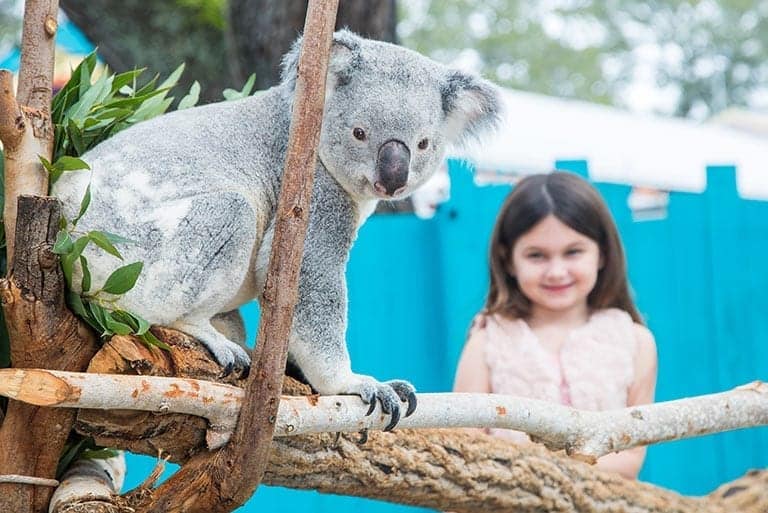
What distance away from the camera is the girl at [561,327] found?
2828 millimetres

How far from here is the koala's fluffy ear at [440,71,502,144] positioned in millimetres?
2090

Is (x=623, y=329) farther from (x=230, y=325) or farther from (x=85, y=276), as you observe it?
(x=85, y=276)

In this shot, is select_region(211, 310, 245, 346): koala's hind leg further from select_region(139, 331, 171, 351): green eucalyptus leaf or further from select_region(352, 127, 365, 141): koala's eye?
select_region(352, 127, 365, 141): koala's eye

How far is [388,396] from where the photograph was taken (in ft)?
5.97

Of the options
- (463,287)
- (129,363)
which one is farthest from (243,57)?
(129,363)

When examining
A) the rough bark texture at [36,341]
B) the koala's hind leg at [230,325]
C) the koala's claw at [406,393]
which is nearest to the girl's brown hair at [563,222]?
the koala's hind leg at [230,325]

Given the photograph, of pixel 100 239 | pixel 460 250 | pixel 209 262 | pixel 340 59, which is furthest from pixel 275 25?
pixel 100 239

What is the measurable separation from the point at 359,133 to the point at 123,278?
59 centimetres

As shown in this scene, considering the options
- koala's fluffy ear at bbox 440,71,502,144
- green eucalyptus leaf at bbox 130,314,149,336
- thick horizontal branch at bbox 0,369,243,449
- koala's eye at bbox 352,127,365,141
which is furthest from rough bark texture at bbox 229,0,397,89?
thick horizontal branch at bbox 0,369,243,449

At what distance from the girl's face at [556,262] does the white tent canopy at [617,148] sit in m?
1.90

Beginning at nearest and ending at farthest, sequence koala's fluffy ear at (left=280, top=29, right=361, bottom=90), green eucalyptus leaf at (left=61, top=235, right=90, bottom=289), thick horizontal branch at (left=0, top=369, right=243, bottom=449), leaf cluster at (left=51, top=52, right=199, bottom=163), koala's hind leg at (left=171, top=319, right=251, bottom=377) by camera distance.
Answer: thick horizontal branch at (left=0, top=369, right=243, bottom=449), green eucalyptus leaf at (left=61, top=235, right=90, bottom=289), koala's hind leg at (left=171, top=319, right=251, bottom=377), leaf cluster at (left=51, top=52, right=199, bottom=163), koala's fluffy ear at (left=280, top=29, right=361, bottom=90)

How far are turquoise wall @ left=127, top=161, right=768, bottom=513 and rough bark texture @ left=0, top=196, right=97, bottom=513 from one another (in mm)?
1956

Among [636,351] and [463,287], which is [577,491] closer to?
[636,351]

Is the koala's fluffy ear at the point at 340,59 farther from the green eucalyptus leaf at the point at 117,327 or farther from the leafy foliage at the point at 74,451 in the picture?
the leafy foliage at the point at 74,451
